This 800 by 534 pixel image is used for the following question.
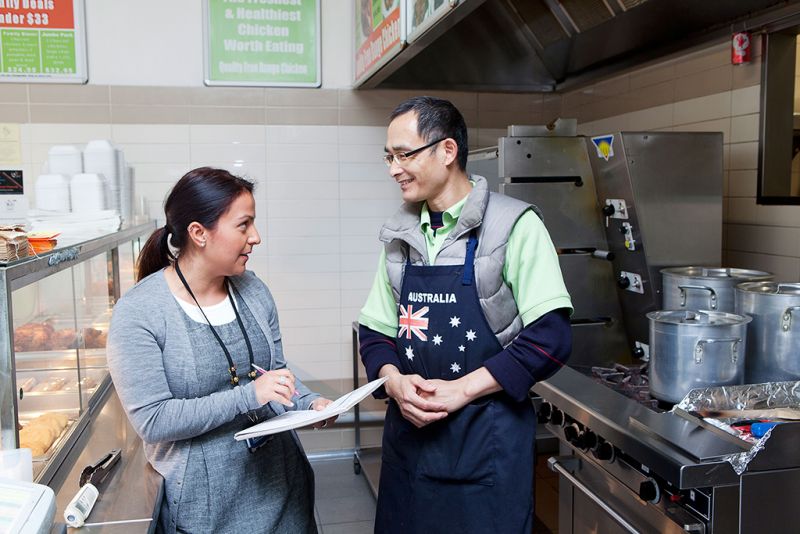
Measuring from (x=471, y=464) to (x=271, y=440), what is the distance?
20.3 inches

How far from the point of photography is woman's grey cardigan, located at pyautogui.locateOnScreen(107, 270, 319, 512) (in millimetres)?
1571

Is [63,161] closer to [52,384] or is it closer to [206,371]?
[52,384]

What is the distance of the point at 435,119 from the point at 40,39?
121 inches

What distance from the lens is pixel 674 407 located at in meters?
2.03

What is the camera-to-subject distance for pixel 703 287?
7.89ft

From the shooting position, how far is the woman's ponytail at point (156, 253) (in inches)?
71.1

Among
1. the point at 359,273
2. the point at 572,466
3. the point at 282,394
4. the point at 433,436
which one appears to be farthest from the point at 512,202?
the point at 359,273

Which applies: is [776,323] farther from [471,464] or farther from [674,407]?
[471,464]

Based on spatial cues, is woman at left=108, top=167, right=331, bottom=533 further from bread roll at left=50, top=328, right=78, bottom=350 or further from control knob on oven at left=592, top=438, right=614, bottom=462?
control knob on oven at left=592, top=438, right=614, bottom=462

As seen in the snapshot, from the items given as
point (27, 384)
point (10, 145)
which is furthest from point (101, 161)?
point (27, 384)

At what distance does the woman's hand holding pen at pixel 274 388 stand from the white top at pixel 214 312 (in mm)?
197

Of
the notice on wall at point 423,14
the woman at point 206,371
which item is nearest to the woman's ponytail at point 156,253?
the woman at point 206,371

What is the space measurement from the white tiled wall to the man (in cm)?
246

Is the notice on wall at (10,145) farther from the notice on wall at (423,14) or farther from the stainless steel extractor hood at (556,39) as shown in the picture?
the notice on wall at (423,14)
